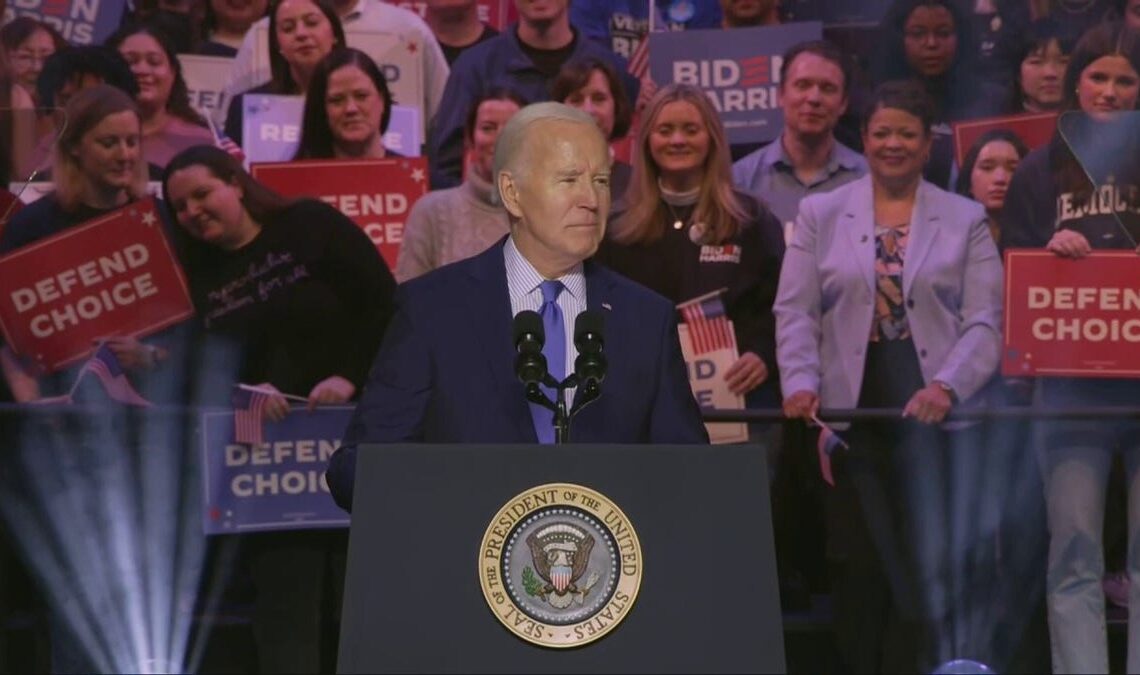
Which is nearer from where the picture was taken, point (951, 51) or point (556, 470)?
point (556, 470)

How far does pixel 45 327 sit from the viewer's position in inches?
224

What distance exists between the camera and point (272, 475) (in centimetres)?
559

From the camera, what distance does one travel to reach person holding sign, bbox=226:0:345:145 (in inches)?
239

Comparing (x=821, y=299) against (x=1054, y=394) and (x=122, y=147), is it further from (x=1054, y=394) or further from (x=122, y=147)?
(x=122, y=147)

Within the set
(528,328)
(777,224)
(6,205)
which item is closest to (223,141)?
(6,205)

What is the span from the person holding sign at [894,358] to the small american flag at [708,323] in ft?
0.57

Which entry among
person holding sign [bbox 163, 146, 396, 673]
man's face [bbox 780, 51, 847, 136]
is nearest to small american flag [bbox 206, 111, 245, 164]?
person holding sign [bbox 163, 146, 396, 673]

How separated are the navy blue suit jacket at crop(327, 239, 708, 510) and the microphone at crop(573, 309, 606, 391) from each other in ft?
1.05

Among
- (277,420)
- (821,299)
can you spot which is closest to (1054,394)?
(821,299)

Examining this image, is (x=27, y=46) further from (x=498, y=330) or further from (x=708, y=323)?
(x=498, y=330)

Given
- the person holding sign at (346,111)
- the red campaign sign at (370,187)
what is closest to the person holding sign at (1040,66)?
the red campaign sign at (370,187)

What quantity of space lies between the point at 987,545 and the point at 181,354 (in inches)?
98.8

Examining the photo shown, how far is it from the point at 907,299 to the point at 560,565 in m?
3.35

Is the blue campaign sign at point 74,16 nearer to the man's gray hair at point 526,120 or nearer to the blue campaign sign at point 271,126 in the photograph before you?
the blue campaign sign at point 271,126
